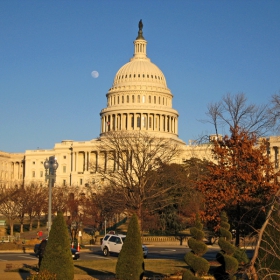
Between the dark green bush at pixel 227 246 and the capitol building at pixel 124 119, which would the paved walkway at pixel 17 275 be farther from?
the capitol building at pixel 124 119

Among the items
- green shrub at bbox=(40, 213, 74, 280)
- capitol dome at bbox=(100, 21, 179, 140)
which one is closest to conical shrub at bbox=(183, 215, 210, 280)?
green shrub at bbox=(40, 213, 74, 280)

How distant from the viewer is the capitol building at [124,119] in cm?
14212

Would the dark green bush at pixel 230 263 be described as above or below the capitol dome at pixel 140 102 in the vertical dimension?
below

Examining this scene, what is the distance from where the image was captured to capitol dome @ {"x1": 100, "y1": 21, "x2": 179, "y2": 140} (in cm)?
14412

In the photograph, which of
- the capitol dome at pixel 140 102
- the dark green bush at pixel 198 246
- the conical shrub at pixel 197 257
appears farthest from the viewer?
the capitol dome at pixel 140 102

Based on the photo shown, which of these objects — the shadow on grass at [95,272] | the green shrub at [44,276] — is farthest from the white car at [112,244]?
the green shrub at [44,276]

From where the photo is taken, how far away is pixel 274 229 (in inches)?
516

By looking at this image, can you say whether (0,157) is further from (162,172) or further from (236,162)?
(236,162)

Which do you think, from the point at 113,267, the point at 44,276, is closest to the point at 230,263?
the point at 44,276

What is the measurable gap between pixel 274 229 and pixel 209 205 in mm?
16834

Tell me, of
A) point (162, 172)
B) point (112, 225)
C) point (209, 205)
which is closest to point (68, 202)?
point (112, 225)

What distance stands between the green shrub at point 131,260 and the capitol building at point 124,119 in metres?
117

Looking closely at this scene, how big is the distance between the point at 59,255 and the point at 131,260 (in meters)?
2.45

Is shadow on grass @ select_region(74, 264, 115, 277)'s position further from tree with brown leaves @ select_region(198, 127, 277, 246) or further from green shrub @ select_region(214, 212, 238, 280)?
green shrub @ select_region(214, 212, 238, 280)
